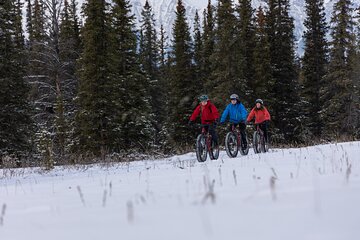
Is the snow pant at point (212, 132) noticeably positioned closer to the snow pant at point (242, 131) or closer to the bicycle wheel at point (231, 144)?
the bicycle wheel at point (231, 144)

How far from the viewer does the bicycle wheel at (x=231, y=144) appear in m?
11.9

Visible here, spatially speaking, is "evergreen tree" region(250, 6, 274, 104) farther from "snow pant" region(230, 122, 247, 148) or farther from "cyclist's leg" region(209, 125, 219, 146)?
"cyclist's leg" region(209, 125, 219, 146)

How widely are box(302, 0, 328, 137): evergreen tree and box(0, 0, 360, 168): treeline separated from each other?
103mm

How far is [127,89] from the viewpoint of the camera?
26.3 metres

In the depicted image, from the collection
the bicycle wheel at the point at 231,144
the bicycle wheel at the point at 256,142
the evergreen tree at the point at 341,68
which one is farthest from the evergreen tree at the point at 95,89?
the evergreen tree at the point at 341,68

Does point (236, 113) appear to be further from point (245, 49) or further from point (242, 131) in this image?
point (245, 49)

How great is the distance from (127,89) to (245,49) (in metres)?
11.4

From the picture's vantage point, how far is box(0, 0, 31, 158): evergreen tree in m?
20.2

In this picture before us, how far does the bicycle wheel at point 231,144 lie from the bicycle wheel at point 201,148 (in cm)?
82

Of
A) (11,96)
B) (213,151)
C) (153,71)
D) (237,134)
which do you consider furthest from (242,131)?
(153,71)

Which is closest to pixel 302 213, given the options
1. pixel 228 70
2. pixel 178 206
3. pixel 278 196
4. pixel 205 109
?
pixel 278 196

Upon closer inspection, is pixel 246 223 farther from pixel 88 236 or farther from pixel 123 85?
pixel 123 85

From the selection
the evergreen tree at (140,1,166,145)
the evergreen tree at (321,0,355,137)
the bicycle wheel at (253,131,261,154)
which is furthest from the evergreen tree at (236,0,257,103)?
the bicycle wheel at (253,131,261,154)

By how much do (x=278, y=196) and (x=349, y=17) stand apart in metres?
32.3
